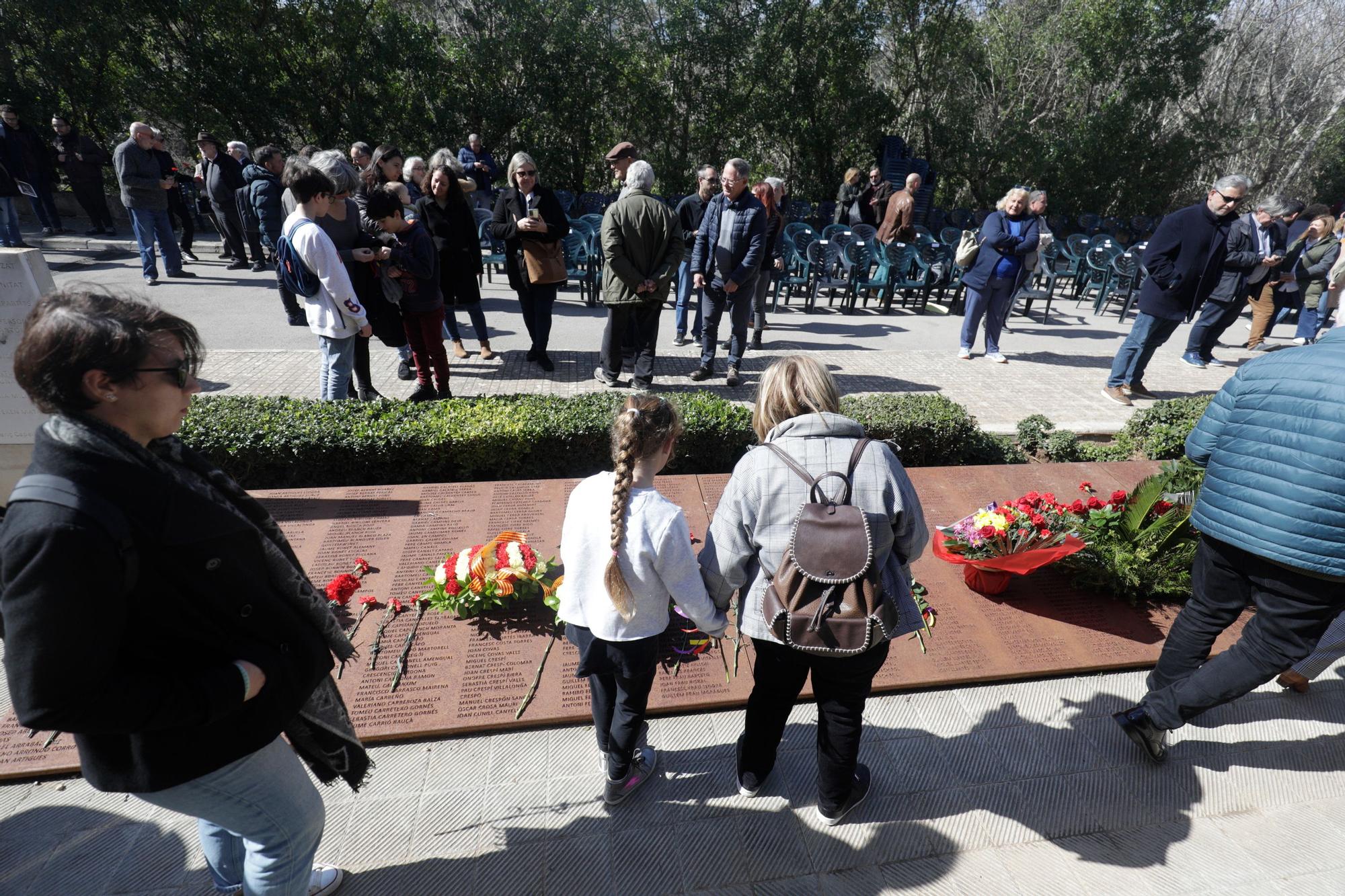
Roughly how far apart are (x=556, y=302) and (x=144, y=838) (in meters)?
8.39

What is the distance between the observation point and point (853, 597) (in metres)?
1.98

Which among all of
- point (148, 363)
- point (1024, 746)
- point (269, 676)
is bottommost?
point (1024, 746)

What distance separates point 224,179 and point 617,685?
10.3 metres

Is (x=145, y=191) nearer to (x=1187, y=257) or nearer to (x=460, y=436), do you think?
(x=460, y=436)

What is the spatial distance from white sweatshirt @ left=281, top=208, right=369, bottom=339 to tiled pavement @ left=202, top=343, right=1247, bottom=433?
4.91 feet

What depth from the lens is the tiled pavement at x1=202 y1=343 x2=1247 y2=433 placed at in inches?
258

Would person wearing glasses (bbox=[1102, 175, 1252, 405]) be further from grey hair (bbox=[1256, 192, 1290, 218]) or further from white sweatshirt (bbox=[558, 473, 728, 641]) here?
white sweatshirt (bbox=[558, 473, 728, 641])

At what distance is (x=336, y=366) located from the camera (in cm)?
507

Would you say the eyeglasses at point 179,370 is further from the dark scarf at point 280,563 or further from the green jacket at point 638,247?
the green jacket at point 638,247

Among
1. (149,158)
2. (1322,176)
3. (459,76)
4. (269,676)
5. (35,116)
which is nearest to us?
(269,676)

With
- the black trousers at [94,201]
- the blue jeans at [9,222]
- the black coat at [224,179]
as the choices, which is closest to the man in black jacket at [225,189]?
the black coat at [224,179]

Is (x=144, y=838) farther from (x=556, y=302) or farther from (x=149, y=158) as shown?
(x=149, y=158)

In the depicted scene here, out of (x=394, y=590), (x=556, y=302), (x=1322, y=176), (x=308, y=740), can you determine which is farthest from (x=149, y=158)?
(x=1322, y=176)

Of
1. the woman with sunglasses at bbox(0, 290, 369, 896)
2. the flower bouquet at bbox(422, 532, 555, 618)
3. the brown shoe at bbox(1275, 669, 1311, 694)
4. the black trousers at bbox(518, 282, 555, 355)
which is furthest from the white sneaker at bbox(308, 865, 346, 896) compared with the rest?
the black trousers at bbox(518, 282, 555, 355)
